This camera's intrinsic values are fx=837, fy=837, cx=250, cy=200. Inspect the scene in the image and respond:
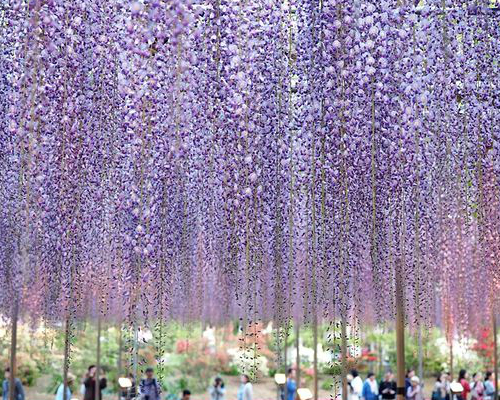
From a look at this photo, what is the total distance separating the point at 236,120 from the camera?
4.21m

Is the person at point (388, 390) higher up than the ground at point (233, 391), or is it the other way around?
the person at point (388, 390)

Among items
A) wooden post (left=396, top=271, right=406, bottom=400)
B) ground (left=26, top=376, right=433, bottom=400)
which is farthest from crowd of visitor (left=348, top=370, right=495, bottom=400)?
wooden post (left=396, top=271, right=406, bottom=400)

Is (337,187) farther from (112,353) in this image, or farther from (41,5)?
(112,353)

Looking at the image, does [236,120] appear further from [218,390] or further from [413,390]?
[413,390]

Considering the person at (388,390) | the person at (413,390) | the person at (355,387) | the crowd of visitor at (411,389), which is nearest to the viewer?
the person at (355,387)

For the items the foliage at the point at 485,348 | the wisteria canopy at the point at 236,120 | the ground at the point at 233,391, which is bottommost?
the ground at the point at 233,391

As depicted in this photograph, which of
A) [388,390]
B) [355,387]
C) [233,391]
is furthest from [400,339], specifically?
[233,391]

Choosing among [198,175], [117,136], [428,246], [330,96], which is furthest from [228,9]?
[428,246]

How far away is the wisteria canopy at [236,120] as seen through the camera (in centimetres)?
392

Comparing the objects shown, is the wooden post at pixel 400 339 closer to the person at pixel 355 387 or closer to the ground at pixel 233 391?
the person at pixel 355 387

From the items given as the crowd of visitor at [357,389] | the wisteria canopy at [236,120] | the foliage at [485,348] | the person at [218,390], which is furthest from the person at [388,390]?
the wisteria canopy at [236,120]

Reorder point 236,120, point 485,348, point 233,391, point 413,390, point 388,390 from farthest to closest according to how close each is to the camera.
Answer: point 485,348
point 233,391
point 388,390
point 413,390
point 236,120

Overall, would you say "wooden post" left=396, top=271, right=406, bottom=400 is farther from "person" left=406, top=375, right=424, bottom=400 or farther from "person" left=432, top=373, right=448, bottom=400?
"person" left=432, top=373, right=448, bottom=400

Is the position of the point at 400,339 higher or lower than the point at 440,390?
higher
